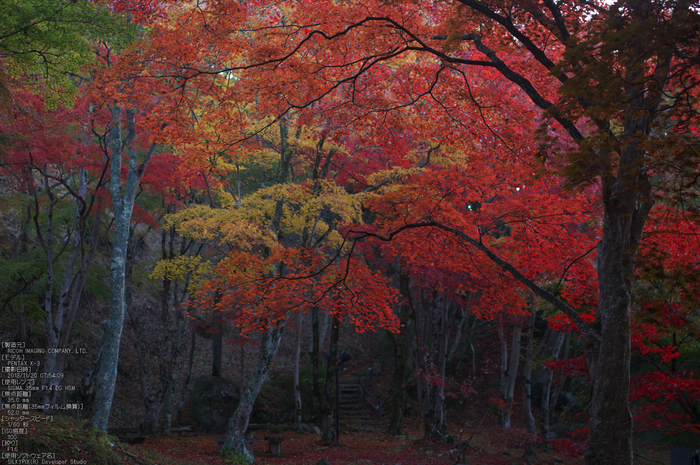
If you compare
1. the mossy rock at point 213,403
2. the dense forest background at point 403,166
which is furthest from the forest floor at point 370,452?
the mossy rock at point 213,403

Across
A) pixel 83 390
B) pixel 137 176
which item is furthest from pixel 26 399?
pixel 83 390

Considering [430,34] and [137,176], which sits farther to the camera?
[137,176]

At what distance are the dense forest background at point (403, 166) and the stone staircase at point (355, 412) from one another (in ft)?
7.44

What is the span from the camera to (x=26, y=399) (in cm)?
790

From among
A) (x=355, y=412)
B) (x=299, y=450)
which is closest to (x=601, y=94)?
(x=299, y=450)

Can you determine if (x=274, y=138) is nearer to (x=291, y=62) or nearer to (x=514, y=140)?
(x=291, y=62)

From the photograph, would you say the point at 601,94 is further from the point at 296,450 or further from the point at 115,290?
the point at 296,450

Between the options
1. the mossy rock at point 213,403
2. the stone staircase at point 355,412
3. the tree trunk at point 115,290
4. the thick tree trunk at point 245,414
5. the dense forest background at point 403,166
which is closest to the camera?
the dense forest background at point 403,166

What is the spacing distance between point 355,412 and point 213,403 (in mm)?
6046

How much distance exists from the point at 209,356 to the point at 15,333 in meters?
8.24

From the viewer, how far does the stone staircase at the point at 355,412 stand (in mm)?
17594

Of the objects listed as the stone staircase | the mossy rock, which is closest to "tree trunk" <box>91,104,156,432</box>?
the mossy rock

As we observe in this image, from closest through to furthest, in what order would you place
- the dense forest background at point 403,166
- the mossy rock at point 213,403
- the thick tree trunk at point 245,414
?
the dense forest background at point 403,166 → the thick tree trunk at point 245,414 → the mossy rock at point 213,403

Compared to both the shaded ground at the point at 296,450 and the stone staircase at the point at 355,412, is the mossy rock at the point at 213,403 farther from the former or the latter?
the stone staircase at the point at 355,412
